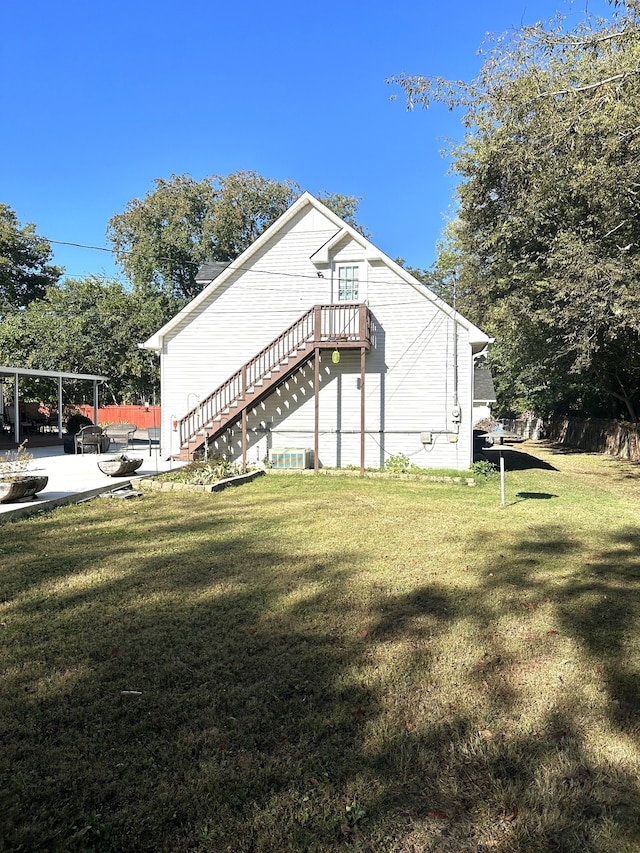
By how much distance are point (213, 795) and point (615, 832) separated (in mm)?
1726

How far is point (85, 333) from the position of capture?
28.1 metres

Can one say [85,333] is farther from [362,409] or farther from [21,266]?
[362,409]

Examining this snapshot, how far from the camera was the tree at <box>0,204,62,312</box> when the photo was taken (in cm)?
3844

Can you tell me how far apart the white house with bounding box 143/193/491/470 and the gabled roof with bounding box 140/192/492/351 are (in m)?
0.03

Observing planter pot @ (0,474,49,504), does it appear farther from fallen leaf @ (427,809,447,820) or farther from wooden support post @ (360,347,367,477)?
fallen leaf @ (427,809,447,820)

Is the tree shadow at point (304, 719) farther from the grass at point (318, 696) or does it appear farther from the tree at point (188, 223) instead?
the tree at point (188, 223)

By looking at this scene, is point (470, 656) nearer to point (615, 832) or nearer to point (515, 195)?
point (615, 832)

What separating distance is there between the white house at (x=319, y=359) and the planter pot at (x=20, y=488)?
5.30m

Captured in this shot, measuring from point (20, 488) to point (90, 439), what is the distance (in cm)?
905

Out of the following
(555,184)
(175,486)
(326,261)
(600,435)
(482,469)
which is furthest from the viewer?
(600,435)

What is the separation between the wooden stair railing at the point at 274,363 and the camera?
1379 cm

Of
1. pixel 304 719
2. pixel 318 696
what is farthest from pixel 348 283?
→ pixel 304 719

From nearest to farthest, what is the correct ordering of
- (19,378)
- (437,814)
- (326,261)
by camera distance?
(437,814), (326,261), (19,378)

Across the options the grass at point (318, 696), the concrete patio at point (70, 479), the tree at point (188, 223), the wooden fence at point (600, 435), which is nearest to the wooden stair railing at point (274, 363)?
the concrete patio at point (70, 479)
